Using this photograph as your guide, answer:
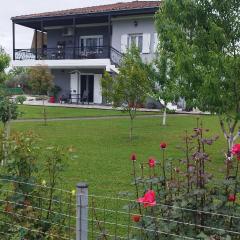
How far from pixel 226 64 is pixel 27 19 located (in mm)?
29909

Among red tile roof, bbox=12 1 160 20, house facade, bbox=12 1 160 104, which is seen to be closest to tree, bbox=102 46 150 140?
house facade, bbox=12 1 160 104

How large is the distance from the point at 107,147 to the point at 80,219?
9.74m

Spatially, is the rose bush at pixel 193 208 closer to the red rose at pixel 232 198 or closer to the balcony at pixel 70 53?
the red rose at pixel 232 198

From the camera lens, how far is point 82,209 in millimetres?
3281

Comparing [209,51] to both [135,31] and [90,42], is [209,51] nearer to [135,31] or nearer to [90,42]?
[135,31]

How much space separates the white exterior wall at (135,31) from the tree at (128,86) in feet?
52.0

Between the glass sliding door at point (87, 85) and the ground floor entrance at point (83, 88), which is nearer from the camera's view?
the ground floor entrance at point (83, 88)

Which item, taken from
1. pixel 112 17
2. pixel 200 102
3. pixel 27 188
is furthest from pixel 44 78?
pixel 27 188

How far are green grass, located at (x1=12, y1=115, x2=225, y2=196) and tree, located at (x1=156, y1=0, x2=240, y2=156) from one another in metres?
1.30

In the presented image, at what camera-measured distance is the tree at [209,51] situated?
8531 mm

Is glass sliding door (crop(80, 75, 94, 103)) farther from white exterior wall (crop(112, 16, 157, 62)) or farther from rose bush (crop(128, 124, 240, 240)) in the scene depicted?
Answer: rose bush (crop(128, 124, 240, 240))

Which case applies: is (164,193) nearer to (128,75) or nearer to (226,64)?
(226,64)

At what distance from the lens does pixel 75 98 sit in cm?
3562

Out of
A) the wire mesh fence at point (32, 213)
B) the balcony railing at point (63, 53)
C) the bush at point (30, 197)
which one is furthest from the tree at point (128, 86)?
the balcony railing at point (63, 53)
